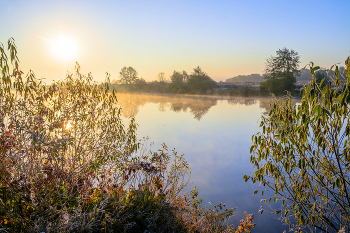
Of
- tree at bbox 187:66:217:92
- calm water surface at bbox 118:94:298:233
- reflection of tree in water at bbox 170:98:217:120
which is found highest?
tree at bbox 187:66:217:92

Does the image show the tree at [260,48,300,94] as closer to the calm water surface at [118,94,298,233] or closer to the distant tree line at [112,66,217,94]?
the distant tree line at [112,66,217,94]

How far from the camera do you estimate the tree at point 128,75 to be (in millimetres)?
51000

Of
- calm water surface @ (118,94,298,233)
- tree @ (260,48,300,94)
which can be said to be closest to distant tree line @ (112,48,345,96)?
tree @ (260,48,300,94)

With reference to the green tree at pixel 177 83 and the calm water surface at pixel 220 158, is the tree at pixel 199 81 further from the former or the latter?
the calm water surface at pixel 220 158

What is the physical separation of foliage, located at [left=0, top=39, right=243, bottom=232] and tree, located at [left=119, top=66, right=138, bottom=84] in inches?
1880

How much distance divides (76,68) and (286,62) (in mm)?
38362

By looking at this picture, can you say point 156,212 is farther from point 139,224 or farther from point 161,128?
point 161,128

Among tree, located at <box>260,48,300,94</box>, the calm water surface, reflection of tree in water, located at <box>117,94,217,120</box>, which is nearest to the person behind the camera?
the calm water surface

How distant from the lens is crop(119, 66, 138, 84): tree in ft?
167

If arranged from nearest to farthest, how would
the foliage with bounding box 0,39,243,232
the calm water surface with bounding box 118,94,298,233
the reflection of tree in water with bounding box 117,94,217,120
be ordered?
the foliage with bounding box 0,39,243,232, the calm water surface with bounding box 118,94,298,233, the reflection of tree in water with bounding box 117,94,217,120

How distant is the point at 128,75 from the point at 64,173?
50.2 metres

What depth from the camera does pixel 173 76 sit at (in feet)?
144

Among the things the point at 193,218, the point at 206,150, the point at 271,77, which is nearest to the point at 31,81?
the point at 193,218

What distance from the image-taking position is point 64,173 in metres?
3.35
